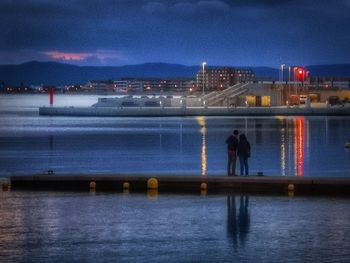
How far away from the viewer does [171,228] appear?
1614 cm

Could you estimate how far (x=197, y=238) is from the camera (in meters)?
15.1

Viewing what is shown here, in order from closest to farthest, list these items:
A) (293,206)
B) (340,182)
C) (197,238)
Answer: (197,238) < (293,206) < (340,182)

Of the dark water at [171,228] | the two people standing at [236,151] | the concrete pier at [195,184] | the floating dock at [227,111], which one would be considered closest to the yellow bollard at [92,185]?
the concrete pier at [195,184]

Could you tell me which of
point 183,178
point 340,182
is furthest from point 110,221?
point 340,182

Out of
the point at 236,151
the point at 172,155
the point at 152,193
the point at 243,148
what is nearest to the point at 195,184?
the point at 152,193

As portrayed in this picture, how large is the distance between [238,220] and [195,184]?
220 inches

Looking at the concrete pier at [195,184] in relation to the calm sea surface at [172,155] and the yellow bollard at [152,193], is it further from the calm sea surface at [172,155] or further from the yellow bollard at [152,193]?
the calm sea surface at [172,155]

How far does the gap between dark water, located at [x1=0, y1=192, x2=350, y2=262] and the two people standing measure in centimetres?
271

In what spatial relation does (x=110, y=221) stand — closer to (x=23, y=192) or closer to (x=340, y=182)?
(x=23, y=192)

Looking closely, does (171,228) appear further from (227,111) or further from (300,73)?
(300,73)

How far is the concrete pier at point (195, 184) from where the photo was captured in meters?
21.9

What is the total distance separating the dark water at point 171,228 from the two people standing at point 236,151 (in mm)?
2710

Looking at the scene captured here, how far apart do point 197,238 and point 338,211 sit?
182 inches

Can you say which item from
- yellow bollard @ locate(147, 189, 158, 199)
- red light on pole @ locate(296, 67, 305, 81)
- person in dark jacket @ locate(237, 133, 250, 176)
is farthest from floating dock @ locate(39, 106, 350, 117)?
yellow bollard @ locate(147, 189, 158, 199)
